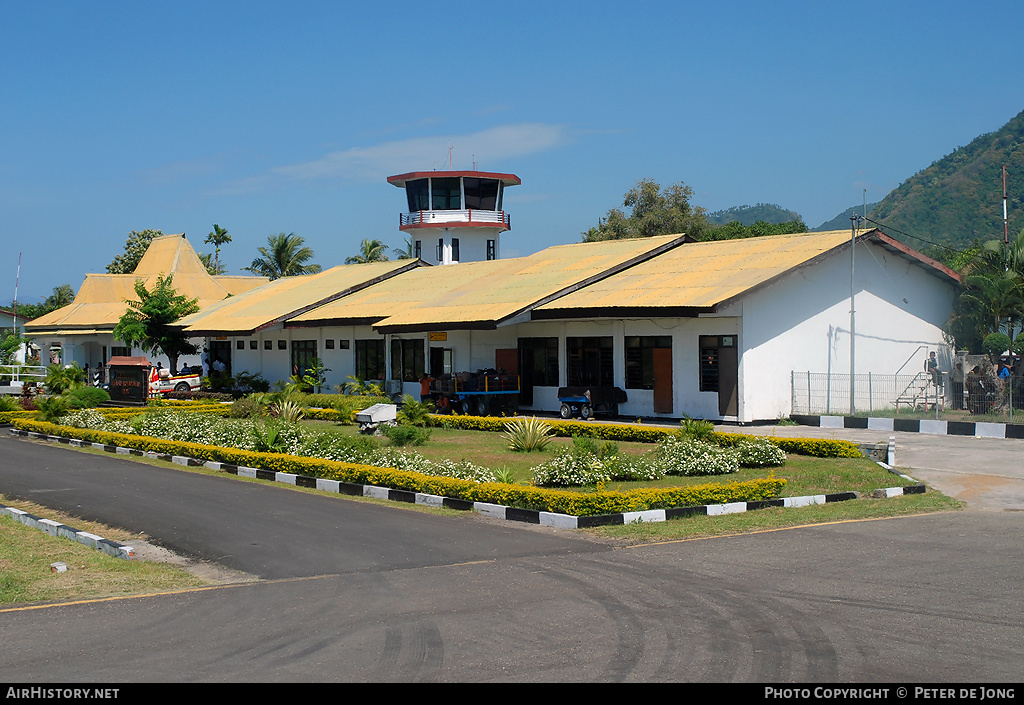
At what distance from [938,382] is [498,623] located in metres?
25.9

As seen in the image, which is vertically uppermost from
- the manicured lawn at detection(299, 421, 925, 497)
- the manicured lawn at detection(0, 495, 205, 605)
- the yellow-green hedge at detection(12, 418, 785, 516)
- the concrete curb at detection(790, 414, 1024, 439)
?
the concrete curb at detection(790, 414, 1024, 439)

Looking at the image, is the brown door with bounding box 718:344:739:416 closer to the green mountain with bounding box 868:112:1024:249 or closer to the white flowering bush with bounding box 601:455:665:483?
the white flowering bush with bounding box 601:455:665:483

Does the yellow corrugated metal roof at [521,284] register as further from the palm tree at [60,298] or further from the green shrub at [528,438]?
the palm tree at [60,298]

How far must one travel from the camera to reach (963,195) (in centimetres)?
11056

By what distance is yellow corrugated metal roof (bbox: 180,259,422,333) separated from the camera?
4031cm

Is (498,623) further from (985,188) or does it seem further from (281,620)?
(985,188)

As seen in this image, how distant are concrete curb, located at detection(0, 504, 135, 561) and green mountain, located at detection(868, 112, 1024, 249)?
314ft

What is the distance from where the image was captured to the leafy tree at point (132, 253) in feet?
265

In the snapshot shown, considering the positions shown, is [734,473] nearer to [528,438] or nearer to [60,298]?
[528,438]

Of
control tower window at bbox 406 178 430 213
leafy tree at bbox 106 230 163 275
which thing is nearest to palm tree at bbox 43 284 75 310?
leafy tree at bbox 106 230 163 275

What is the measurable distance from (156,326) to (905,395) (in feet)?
109

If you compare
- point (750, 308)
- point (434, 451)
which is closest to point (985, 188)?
point (750, 308)

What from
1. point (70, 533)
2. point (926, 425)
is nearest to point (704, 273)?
point (926, 425)
